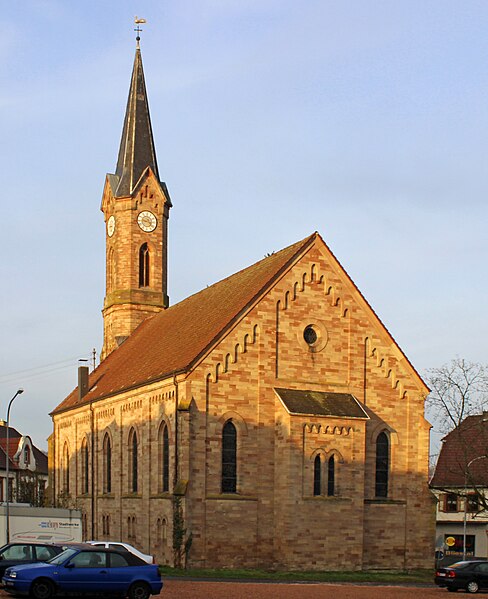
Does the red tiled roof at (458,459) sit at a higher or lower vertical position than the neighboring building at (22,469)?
higher

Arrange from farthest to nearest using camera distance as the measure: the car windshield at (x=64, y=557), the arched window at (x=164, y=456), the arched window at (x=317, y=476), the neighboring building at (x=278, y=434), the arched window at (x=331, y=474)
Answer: the arched window at (x=164, y=456) → the arched window at (x=331, y=474) → the arched window at (x=317, y=476) → the neighboring building at (x=278, y=434) → the car windshield at (x=64, y=557)

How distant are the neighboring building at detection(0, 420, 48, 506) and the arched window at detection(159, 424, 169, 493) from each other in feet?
91.9

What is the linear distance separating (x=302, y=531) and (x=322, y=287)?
11.5m

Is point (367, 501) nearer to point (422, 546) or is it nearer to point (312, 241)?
point (422, 546)

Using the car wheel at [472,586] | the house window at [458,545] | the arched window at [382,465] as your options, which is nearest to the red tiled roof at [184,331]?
the arched window at [382,465]

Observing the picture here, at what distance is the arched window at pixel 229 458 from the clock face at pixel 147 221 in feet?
85.3

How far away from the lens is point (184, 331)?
52406 millimetres

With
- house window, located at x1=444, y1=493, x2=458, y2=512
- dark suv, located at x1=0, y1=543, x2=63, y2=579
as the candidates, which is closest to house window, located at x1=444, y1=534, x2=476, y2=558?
house window, located at x1=444, y1=493, x2=458, y2=512

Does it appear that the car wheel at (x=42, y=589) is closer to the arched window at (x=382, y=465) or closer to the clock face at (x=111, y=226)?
the arched window at (x=382, y=465)

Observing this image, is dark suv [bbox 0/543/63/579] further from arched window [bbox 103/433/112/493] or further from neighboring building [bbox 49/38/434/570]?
arched window [bbox 103/433/112/493]

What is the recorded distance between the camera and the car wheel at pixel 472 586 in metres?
37.8

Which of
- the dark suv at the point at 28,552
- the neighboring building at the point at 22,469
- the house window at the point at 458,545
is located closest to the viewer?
the dark suv at the point at 28,552

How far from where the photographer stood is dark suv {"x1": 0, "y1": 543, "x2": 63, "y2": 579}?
1251 inches

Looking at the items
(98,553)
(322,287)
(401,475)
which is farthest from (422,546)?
(98,553)
